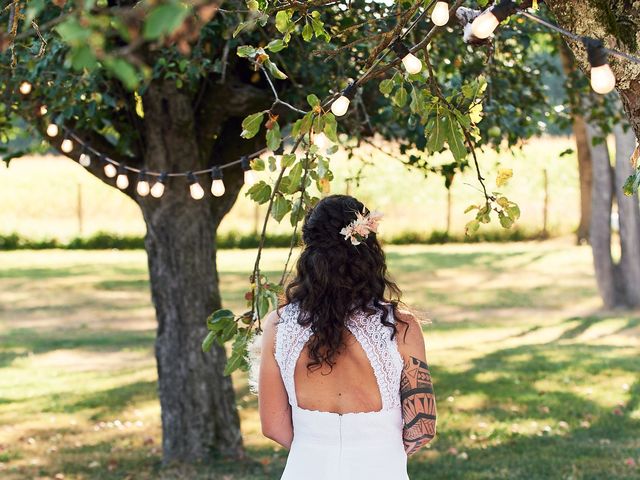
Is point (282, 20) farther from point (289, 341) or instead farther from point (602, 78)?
point (602, 78)

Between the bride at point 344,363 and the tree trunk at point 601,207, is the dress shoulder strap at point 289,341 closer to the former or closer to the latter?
the bride at point 344,363

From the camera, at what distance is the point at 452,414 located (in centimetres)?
827

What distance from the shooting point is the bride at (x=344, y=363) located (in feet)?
9.21

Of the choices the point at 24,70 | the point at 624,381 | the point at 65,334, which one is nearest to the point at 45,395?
the point at 65,334

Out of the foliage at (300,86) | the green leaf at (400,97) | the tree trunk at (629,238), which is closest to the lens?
the foliage at (300,86)

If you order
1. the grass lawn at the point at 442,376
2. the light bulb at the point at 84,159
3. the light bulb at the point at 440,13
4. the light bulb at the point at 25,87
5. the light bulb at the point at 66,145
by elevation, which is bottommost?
the grass lawn at the point at 442,376

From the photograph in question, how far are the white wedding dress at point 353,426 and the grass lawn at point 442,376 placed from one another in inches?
12.3

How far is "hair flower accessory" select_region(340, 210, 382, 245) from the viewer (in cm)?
273

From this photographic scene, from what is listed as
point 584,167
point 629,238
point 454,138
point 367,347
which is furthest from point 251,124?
point 584,167

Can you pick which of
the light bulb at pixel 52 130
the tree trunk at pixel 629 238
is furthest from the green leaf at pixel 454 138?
the tree trunk at pixel 629 238

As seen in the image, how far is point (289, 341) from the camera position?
288 centimetres

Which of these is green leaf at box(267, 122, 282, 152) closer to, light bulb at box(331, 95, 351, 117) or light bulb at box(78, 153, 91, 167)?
light bulb at box(331, 95, 351, 117)

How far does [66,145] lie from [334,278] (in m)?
3.32

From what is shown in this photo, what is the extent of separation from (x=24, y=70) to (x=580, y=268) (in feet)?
47.6
